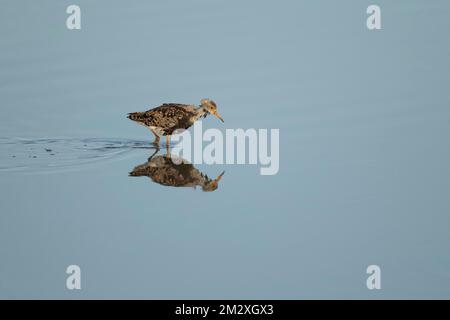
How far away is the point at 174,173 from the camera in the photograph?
16859 millimetres

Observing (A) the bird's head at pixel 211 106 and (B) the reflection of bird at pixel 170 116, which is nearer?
(B) the reflection of bird at pixel 170 116

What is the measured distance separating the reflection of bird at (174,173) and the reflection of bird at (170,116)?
1239mm

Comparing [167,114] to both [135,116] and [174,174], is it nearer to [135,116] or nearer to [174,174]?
[135,116]

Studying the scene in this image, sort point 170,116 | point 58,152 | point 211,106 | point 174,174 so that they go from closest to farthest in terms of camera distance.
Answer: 1. point 174,174
2. point 58,152
3. point 170,116
4. point 211,106

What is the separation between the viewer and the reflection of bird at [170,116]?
18.8 m

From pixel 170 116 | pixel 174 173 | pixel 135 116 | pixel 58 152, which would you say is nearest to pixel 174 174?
pixel 174 173

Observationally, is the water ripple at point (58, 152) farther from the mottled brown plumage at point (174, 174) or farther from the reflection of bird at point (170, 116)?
the mottled brown plumage at point (174, 174)

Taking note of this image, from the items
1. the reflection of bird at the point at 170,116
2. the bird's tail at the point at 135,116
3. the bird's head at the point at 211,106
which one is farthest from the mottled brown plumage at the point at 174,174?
the bird's head at the point at 211,106

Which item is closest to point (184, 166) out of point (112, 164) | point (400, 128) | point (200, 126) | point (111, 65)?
point (112, 164)

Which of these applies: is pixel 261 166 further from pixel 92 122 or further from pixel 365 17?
pixel 365 17

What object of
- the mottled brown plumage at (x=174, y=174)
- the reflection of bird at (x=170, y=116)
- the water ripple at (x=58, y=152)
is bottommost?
the mottled brown plumage at (x=174, y=174)

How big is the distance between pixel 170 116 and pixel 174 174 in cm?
247

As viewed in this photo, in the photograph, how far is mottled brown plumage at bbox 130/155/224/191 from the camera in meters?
16.4

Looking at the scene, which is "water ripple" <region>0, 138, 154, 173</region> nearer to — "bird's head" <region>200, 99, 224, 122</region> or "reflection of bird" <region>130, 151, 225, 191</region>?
"reflection of bird" <region>130, 151, 225, 191</region>
